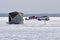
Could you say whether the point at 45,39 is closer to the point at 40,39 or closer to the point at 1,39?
the point at 40,39

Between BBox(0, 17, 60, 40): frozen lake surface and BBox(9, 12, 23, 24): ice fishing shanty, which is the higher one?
BBox(9, 12, 23, 24): ice fishing shanty

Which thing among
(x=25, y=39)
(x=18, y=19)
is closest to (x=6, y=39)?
(x=25, y=39)

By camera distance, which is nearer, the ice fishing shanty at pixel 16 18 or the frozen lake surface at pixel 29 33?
the frozen lake surface at pixel 29 33

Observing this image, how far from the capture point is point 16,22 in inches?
622

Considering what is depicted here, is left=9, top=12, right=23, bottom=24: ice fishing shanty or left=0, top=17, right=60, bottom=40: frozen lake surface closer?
left=0, top=17, right=60, bottom=40: frozen lake surface

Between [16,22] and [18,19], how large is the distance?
324 millimetres

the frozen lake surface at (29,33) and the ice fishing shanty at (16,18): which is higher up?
the ice fishing shanty at (16,18)

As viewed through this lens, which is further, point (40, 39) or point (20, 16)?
point (20, 16)

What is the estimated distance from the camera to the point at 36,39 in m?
6.70

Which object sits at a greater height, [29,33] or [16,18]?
[16,18]

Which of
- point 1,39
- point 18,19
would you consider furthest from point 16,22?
point 1,39

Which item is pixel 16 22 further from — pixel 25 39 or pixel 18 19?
pixel 25 39

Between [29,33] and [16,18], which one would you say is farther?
[16,18]

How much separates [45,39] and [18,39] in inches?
38.6
